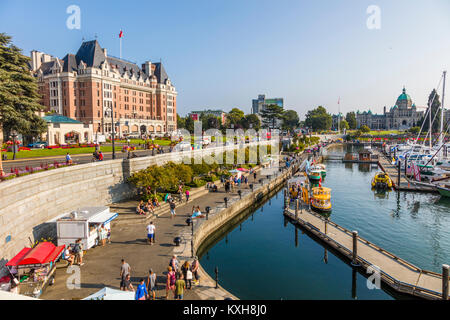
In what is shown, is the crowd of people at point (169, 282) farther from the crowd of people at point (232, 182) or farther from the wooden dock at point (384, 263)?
the crowd of people at point (232, 182)

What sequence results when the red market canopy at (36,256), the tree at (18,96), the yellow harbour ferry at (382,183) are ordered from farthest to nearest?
1. the yellow harbour ferry at (382,183)
2. the tree at (18,96)
3. the red market canopy at (36,256)

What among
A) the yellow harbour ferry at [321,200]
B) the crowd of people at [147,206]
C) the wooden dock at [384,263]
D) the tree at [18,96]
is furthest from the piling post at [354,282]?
the tree at [18,96]

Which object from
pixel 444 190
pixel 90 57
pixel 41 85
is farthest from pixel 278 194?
pixel 41 85

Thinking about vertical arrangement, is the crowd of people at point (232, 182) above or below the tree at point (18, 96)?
below

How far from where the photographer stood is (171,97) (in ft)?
404

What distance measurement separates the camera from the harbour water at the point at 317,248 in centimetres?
1831

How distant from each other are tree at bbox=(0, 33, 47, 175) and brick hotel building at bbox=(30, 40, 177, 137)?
56783 mm

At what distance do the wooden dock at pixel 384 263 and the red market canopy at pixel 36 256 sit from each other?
1773 centimetres

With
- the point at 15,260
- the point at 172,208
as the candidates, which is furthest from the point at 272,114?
the point at 15,260

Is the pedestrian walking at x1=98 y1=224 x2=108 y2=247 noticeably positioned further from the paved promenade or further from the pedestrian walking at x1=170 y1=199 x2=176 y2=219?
the pedestrian walking at x1=170 y1=199 x2=176 y2=219

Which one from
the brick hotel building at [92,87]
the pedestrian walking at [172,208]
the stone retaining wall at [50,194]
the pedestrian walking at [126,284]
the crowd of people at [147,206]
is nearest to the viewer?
the pedestrian walking at [126,284]

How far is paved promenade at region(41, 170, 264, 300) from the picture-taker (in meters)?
13.7

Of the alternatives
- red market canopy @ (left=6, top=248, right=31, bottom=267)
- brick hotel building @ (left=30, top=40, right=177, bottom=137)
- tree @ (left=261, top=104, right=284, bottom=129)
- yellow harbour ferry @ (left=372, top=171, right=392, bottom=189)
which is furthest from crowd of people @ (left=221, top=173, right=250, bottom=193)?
tree @ (left=261, top=104, right=284, bottom=129)

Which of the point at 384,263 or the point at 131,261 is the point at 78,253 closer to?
the point at 131,261
